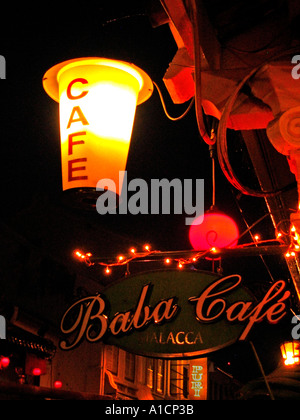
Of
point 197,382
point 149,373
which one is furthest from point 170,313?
point 197,382

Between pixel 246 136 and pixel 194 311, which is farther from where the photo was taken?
pixel 246 136

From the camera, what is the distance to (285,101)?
4.10 m

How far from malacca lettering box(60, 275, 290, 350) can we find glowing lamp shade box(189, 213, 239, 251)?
→ 1.57m

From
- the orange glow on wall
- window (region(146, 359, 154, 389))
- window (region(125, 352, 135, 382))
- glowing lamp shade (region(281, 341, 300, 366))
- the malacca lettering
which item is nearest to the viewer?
the malacca lettering

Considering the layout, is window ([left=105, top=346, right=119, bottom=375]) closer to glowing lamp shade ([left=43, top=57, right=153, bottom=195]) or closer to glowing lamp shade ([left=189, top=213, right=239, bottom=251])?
glowing lamp shade ([left=189, top=213, right=239, bottom=251])

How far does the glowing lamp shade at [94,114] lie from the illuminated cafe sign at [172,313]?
163 centimetres

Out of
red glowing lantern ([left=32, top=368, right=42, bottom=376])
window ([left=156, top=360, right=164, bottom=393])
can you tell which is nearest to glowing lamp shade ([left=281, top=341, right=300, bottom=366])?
red glowing lantern ([left=32, top=368, right=42, bottom=376])

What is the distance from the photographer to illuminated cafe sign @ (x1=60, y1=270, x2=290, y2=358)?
5.56m

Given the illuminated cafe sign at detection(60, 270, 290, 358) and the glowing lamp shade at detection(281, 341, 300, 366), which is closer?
the illuminated cafe sign at detection(60, 270, 290, 358)

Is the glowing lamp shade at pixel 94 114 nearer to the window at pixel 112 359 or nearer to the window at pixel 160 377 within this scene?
the window at pixel 112 359

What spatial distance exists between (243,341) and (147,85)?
2534 mm

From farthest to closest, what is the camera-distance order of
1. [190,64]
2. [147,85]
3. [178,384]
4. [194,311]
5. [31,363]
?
1. [178,384]
2. [31,363]
3. [194,311]
4. [147,85]
5. [190,64]
